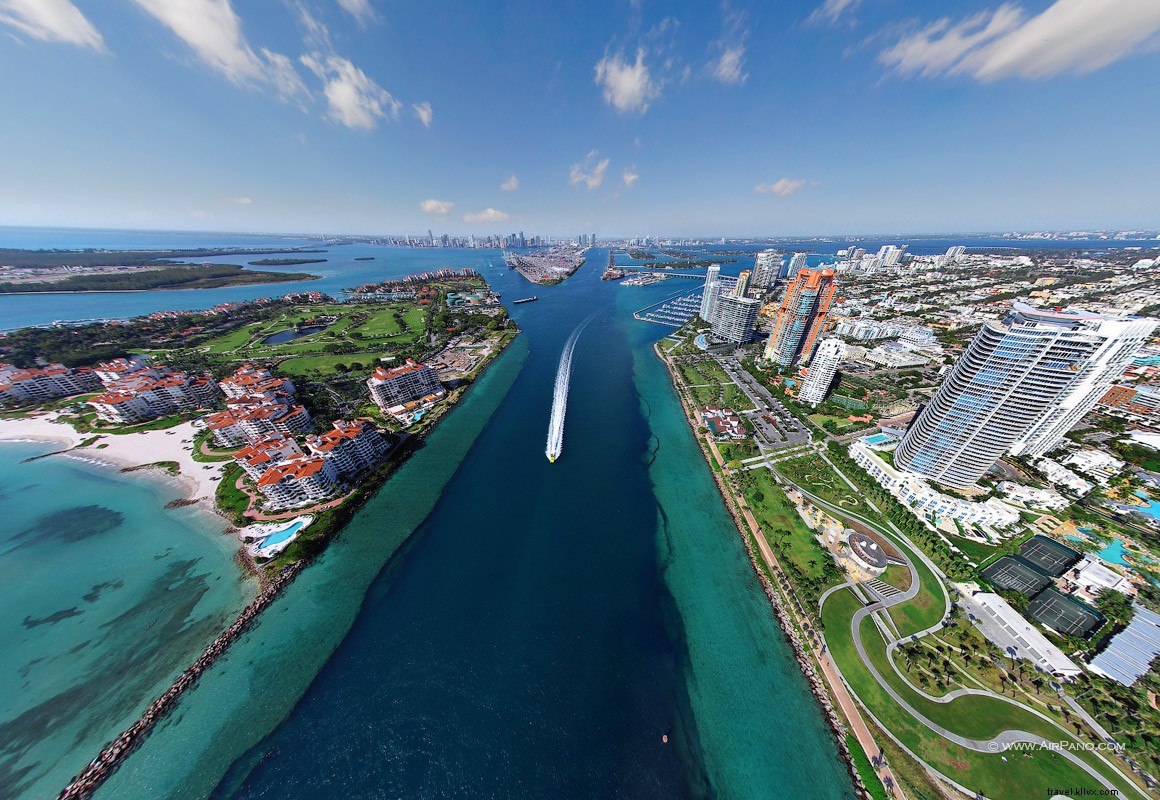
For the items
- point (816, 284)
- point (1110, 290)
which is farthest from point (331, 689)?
point (1110, 290)

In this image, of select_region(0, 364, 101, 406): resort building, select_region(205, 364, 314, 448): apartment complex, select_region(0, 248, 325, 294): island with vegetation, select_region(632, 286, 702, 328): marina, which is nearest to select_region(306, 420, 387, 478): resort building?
select_region(205, 364, 314, 448): apartment complex

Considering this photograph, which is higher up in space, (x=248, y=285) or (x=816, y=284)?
(x=816, y=284)

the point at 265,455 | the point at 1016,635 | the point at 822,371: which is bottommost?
the point at 1016,635

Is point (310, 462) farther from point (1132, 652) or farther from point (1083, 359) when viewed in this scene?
point (1083, 359)

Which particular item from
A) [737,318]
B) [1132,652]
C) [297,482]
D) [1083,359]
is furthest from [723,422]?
[297,482]

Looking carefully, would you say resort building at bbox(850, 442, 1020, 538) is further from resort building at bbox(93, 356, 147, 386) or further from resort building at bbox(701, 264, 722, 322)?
resort building at bbox(93, 356, 147, 386)

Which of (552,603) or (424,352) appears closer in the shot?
(552,603)

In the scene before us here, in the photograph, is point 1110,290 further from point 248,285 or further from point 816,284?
point 248,285

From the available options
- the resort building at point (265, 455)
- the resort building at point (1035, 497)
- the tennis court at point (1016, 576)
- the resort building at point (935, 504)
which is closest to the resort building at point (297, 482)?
the resort building at point (265, 455)
